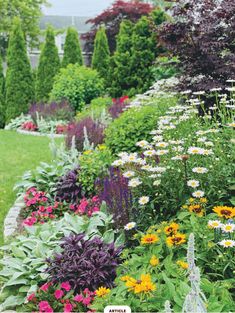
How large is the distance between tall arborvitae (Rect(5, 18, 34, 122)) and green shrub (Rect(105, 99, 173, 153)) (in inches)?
296

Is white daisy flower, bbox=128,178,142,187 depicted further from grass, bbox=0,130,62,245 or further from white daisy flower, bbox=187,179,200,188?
grass, bbox=0,130,62,245

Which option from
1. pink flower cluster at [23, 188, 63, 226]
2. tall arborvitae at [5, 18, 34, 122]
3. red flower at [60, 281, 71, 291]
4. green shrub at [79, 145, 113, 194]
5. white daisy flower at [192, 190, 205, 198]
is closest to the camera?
red flower at [60, 281, 71, 291]

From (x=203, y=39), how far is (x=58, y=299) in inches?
176

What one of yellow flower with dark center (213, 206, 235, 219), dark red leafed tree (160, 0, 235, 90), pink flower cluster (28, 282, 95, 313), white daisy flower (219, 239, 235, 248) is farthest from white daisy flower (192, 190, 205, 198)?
dark red leafed tree (160, 0, 235, 90)

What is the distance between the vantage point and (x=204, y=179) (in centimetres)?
342

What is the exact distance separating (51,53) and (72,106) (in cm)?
298

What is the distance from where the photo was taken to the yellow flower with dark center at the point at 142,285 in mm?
2381

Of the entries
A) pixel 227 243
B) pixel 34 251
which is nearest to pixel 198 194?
pixel 227 243

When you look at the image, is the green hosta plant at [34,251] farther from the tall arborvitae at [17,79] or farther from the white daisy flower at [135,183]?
the tall arborvitae at [17,79]

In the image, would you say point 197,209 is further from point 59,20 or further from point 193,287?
point 59,20

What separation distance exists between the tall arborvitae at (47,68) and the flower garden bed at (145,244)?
963 centimetres

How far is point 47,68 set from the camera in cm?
1378

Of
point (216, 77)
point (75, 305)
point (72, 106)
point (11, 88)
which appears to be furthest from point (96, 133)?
point (11, 88)

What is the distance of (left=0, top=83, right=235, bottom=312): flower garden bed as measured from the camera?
8.31ft
